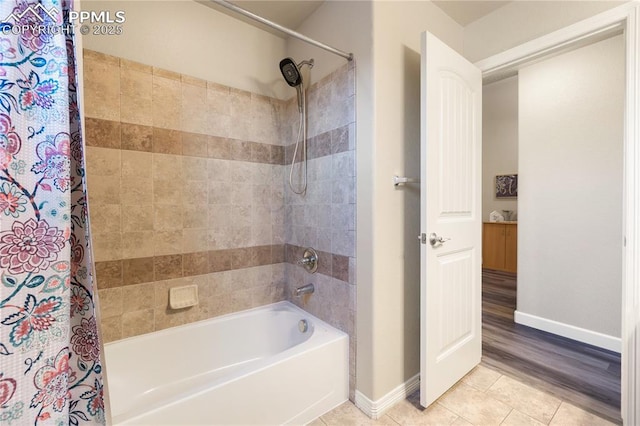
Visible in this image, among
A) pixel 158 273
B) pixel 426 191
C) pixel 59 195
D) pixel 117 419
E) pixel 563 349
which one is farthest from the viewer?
pixel 563 349

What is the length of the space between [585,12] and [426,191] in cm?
134

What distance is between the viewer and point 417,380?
1.77 m

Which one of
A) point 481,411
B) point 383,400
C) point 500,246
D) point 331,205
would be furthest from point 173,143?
point 500,246

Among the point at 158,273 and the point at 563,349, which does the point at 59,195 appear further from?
the point at 563,349

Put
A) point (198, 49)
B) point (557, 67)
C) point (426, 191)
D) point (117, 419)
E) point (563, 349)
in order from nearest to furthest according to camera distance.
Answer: point (117, 419) < point (426, 191) < point (198, 49) < point (563, 349) < point (557, 67)

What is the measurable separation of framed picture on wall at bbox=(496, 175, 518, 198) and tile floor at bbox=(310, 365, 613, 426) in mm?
4036

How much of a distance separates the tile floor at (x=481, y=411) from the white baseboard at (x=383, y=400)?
0.02 meters

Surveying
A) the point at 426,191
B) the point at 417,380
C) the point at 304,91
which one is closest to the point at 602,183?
the point at 426,191

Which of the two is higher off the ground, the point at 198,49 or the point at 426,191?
the point at 198,49

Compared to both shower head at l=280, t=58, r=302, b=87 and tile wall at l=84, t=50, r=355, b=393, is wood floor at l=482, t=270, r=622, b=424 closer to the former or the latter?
tile wall at l=84, t=50, r=355, b=393

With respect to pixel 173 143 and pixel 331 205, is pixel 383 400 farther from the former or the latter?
pixel 173 143

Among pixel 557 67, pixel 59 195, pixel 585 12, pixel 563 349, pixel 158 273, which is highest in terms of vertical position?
pixel 557 67

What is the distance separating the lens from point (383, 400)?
156 cm

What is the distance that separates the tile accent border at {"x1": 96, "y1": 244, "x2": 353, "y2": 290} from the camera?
1611 millimetres
